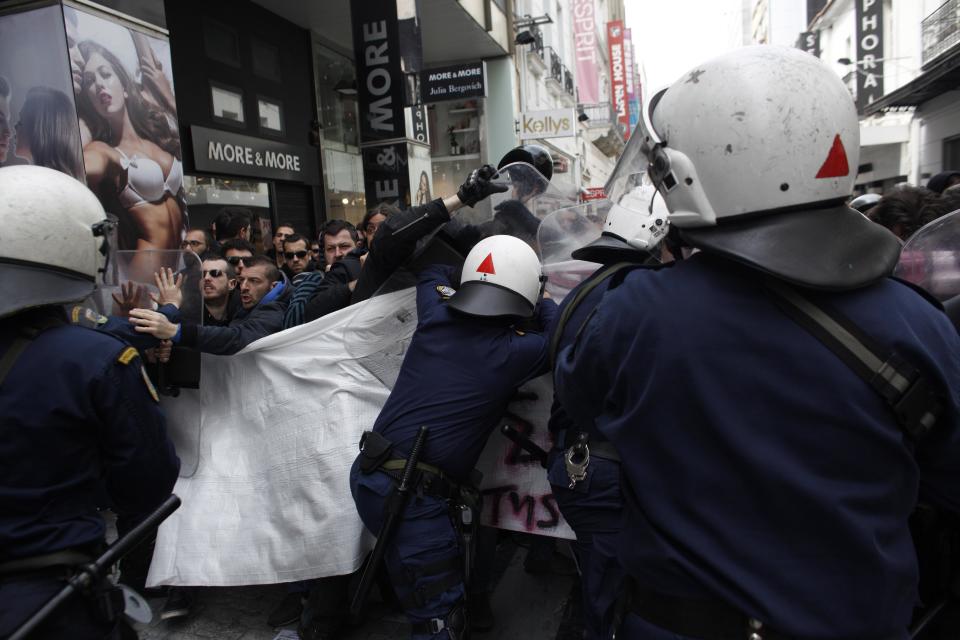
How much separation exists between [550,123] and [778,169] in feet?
42.0

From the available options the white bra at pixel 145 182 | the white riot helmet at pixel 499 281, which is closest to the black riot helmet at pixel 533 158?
the white riot helmet at pixel 499 281

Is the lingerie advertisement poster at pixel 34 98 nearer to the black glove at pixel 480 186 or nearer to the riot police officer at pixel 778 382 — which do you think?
the black glove at pixel 480 186

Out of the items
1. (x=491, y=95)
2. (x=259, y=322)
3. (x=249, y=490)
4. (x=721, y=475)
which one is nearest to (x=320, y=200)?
(x=491, y=95)

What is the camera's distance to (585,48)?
24.3 m

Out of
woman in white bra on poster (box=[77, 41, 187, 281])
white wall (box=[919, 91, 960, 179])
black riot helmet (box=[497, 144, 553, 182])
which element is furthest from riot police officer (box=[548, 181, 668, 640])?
Answer: white wall (box=[919, 91, 960, 179])

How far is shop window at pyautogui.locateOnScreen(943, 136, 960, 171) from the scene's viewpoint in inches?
619

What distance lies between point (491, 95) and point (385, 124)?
5.86 m

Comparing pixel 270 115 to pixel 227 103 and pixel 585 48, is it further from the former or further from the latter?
pixel 585 48

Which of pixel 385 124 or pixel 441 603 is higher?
pixel 385 124

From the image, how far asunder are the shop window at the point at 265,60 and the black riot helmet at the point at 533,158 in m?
6.68

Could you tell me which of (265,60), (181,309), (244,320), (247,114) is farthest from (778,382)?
(265,60)

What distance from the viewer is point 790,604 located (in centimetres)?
115

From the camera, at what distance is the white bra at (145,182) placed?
496 cm

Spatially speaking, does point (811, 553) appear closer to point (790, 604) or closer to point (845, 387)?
point (790, 604)
